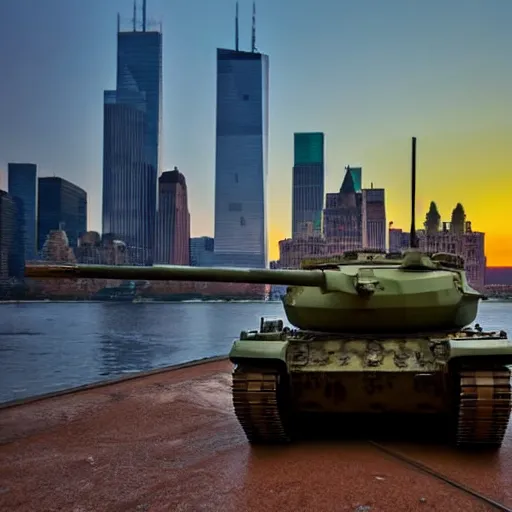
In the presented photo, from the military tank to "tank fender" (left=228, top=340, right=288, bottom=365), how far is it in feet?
0.04

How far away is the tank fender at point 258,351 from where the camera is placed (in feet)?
24.8

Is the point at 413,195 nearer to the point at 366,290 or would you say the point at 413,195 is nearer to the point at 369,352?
the point at 366,290

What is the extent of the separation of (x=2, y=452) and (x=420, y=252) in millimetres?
5749

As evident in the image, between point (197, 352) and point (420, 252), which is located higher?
point (420, 252)

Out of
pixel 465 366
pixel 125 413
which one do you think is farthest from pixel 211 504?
pixel 125 413

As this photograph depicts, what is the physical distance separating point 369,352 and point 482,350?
49.0 inches

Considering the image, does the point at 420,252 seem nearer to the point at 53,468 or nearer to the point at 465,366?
the point at 465,366

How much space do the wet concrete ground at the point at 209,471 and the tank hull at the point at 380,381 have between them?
1.49ft

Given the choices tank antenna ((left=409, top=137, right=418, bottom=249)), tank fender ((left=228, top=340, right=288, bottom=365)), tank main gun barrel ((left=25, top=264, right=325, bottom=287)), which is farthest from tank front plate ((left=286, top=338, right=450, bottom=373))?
tank antenna ((left=409, top=137, right=418, bottom=249))

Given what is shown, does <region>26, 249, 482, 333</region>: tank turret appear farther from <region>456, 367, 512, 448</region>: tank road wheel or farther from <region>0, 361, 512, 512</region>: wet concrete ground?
<region>0, 361, 512, 512</region>: wet concrete ground

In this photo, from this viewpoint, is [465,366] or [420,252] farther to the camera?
[420,252]

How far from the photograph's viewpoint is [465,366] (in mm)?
7270

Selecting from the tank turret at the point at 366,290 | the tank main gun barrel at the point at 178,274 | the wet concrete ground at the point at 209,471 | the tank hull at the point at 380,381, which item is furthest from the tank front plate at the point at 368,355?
the wet concrete ground at the point at 209,471

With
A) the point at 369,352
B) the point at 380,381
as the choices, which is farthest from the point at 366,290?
the point at 380,381
